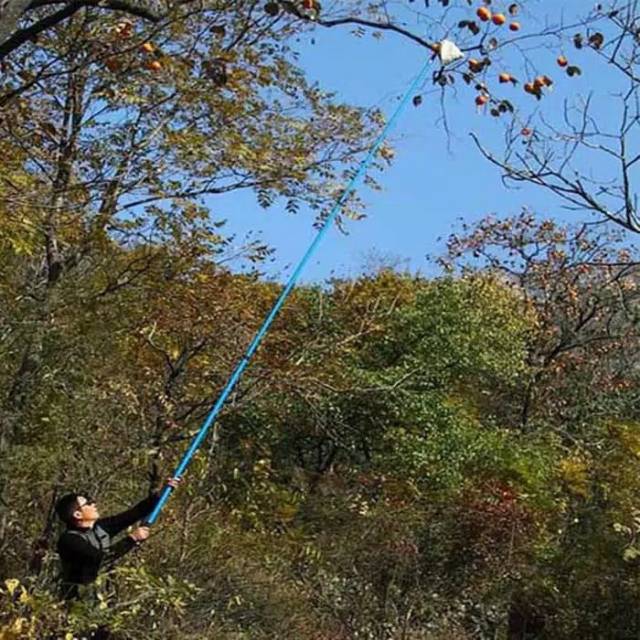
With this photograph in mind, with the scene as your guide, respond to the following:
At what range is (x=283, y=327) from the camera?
26.1 feet

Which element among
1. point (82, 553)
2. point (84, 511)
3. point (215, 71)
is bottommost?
point (82, 553)

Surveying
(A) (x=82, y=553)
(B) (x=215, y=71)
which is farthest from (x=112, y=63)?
(A) (x=82, y=553)

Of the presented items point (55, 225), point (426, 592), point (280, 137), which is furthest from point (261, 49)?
point (426, 592)

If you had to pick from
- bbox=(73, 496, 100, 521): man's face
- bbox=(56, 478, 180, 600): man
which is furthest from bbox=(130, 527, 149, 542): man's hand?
bbox=(73, 496, 100, 521): man's face

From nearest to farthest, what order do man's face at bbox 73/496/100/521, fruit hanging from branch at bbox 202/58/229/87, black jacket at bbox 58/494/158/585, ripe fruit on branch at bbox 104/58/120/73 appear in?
fruit hanging from branch at bbox 202/58/229/87 → ripe fruit on branch at bbox 104/58/120/73 → black jacket at bbox 58/494/158/585 → man's face at bbox 73/496/100/521

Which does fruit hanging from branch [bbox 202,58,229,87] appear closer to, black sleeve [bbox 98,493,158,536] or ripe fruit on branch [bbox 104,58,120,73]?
ripe fruit on branch [bbox 104,58,120,73]

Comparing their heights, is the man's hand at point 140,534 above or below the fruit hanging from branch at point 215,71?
below

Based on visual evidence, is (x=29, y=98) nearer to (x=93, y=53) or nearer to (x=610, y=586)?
(x=93, y=53)

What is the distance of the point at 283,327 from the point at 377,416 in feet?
8.80

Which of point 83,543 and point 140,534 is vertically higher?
point 140,534

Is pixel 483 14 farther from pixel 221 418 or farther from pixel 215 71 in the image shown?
pixel 221 418

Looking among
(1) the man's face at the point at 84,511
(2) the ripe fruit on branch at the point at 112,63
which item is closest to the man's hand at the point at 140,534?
(1) the man's face at the point at 84,511

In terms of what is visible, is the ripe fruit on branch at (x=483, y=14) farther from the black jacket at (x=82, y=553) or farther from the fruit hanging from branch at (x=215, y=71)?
the black jacket at (x=82, y=553)

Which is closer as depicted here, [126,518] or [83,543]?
[83,543]
